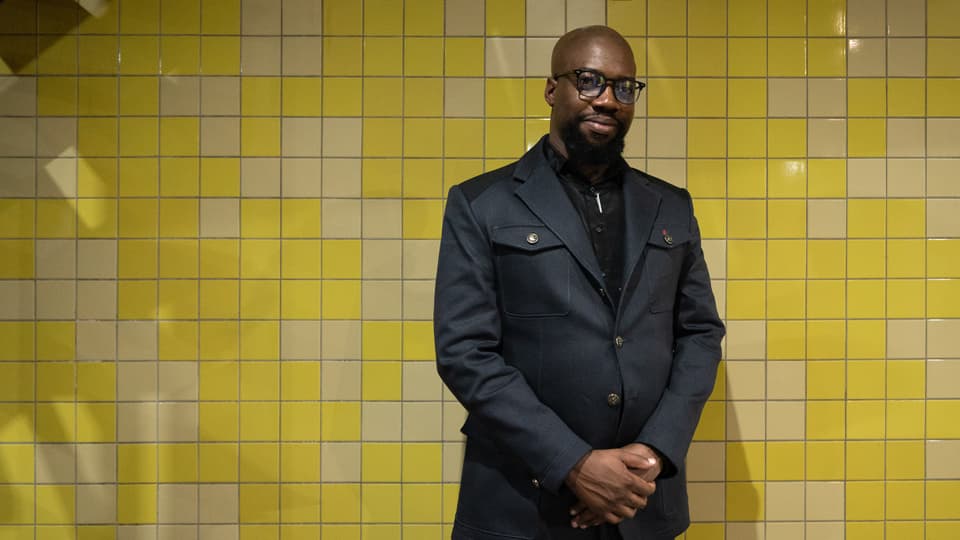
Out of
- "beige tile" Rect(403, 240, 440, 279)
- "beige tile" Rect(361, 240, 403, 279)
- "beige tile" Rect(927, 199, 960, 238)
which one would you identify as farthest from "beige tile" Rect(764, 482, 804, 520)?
"beige tile" Rect(361, 240, 403, 279)

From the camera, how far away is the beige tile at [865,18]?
2.83m

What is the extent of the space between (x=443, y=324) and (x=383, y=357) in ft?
2.64

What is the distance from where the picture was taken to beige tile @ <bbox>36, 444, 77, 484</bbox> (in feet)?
9.11

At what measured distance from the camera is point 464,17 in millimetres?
2797

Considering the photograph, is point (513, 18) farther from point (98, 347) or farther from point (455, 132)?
point (98, 347)

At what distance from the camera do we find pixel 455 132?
2.79 meters

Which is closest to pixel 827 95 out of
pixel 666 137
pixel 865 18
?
pixel 865 18

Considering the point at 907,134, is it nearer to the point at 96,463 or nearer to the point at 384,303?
the point at 384,303

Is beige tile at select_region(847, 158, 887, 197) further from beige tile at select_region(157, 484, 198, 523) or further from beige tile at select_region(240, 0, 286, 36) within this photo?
beige tile at select_region(157, 484, 198, 523)

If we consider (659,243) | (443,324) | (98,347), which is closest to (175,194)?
(98,347)

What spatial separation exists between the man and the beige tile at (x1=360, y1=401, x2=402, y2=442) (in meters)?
0.69

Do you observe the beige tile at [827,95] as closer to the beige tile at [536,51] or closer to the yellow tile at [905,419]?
the beige tile at [536,51]

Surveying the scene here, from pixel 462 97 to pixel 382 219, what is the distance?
48 cm

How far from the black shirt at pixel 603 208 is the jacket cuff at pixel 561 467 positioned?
15.5 inches
